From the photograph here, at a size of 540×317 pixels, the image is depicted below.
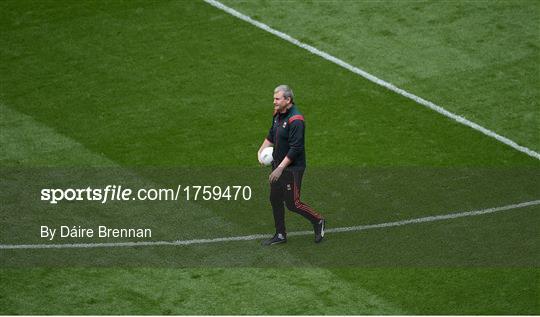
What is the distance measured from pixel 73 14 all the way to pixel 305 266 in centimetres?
942

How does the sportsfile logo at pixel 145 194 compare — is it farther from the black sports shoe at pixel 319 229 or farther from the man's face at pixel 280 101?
the man's face at pixel 280 101

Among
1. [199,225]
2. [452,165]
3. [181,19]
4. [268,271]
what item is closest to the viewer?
[268,271]

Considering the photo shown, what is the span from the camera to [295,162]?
1310 centimetres

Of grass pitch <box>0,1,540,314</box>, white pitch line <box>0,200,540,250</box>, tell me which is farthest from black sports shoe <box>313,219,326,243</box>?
white pitch line <box>0,200,540,250</box>

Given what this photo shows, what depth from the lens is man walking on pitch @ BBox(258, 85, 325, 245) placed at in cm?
1285

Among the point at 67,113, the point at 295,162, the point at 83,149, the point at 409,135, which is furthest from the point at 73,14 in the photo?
the point at 295,162

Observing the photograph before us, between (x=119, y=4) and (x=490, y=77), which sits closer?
(x=490, y=77)

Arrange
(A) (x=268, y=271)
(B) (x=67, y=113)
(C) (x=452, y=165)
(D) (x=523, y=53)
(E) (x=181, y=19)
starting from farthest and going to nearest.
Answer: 1. (E) (x=181, y=19)
2. (D) (x=523, y=53)
3. (B) (x=67, y=113)
4. (C) (x=452, y=165)
5. (A) (x=268, y=271)

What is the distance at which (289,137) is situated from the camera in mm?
12938

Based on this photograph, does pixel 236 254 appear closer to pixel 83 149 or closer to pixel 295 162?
pixel 295 162

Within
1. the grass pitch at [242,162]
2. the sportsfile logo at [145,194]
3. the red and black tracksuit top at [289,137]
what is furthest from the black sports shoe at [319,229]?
the sportsfile logo at [145,194]

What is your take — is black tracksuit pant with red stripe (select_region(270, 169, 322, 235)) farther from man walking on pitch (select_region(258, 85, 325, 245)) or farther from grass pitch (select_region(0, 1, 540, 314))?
grass pitch (select_region(0, 1, 540, 314))

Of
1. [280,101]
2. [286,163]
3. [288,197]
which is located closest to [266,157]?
[286,163]

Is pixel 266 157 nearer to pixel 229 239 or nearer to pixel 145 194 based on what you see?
pixel 229 239
